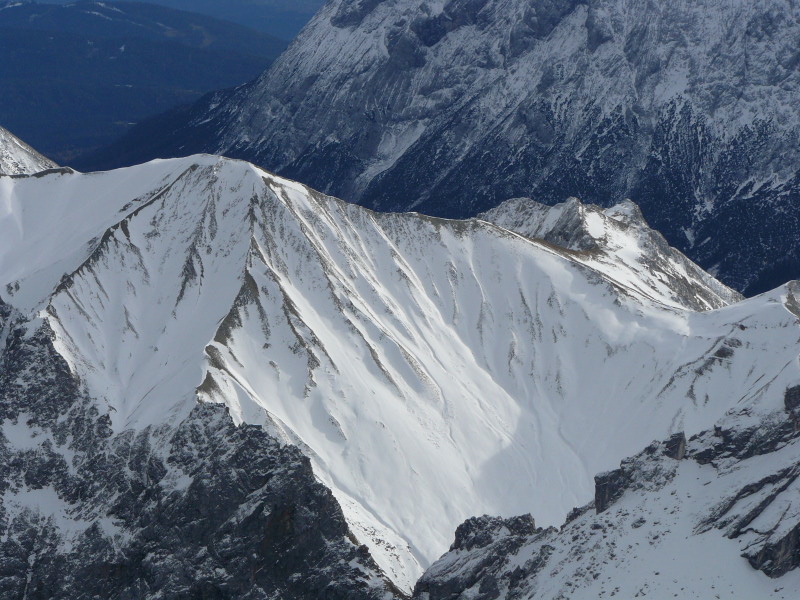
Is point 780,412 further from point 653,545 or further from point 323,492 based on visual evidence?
point 323,492

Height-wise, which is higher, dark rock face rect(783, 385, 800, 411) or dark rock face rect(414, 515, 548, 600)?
dark rock face rect(414, 515, 548, 600)

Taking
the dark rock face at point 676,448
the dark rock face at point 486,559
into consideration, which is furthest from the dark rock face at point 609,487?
the dark rock face at point 486,559

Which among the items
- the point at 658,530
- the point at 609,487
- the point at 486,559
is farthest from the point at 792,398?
the point at 486,559

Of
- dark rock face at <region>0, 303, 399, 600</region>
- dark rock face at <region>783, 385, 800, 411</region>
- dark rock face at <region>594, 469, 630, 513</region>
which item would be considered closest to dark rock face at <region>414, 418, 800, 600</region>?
dark rock face at <region>594, 469, 630, 513</region>

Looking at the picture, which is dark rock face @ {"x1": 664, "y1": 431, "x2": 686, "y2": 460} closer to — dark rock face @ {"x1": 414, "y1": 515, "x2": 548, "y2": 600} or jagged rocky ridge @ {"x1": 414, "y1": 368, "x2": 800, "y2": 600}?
jagged rocky ridge @ {"x1": 414, "y1": 368, "x2": 800, "y2": 600}

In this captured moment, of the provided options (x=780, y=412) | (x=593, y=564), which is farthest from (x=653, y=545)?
(x=780, y=412)

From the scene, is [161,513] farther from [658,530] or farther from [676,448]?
[658,530]
